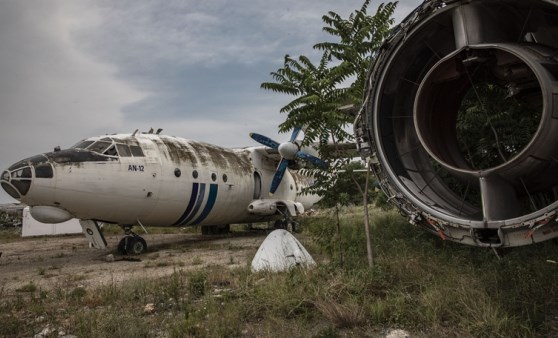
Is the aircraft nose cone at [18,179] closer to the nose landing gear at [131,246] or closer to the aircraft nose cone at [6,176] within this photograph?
the aircraft nose cone at [6,176]

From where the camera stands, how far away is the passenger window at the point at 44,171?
33.5 feet

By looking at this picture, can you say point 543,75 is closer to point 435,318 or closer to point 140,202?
point 435,318

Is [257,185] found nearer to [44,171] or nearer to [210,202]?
[210,202]

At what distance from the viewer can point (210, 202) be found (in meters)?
14.9

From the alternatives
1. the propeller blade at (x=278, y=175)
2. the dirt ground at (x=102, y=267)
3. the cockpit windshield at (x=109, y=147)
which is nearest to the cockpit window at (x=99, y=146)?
the cockpit windshield at (x=109, y=147)

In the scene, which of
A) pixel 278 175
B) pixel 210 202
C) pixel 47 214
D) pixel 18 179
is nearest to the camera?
pixel 18 179

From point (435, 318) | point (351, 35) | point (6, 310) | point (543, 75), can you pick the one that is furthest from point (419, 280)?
point (6, 310)

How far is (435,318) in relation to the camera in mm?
4246

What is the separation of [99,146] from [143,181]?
165 centimetres

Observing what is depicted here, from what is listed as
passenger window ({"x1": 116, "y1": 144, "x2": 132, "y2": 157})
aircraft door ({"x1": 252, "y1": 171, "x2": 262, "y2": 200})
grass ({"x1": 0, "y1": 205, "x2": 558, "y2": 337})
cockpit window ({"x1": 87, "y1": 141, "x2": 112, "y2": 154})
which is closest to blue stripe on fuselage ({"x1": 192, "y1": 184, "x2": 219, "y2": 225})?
aircraft door ({"x1": 252, "y1": 171, "x2": 262, "y2": 200})

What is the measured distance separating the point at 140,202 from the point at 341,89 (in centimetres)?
769

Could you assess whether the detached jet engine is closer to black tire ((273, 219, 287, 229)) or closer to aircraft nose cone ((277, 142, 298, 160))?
aircraft nose cone ((277, 142, 298, 160))

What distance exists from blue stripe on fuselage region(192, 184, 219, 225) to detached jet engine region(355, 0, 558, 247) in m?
10.1

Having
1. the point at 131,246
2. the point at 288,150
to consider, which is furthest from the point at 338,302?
the point at 288,150
